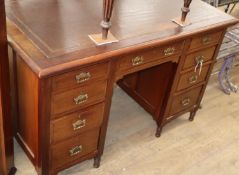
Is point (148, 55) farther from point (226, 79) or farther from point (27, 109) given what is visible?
point (226, 79)

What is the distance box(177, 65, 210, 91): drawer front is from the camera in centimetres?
208

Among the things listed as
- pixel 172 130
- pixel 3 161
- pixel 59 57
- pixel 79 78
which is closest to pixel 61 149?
pixel 3 161

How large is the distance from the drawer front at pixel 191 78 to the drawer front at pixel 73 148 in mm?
616

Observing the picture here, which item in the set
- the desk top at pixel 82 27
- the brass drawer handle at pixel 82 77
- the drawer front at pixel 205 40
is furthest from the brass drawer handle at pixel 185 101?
the brass drawer handle at pixel 82 77

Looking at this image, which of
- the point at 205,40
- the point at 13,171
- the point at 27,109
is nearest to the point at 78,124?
the point at 27,109

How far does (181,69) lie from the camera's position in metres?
2.01

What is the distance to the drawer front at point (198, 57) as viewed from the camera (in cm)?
199

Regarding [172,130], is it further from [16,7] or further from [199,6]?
[16,7]

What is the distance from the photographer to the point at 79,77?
1502 millimetres

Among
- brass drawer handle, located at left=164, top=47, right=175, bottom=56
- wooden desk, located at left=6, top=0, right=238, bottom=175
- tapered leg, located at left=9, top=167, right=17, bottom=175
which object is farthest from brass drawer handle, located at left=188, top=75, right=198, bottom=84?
tapered leg, located at left=9, top=167, right=17, bottom=175

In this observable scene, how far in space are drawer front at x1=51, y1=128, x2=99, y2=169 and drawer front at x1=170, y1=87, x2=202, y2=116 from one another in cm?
61

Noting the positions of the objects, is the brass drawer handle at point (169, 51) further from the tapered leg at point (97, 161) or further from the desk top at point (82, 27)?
the tapered leg at point (97, 161)

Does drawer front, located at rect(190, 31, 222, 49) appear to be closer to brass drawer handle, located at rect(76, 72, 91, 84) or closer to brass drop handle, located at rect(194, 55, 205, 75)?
brass drop handle, located at rect(194, 55, 205, 75)

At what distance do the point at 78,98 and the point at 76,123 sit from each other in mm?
154
